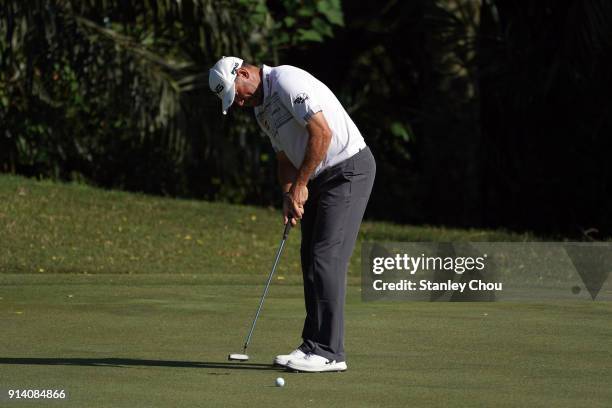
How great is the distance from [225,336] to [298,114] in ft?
6.58

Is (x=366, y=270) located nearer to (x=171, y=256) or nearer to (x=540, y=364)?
(x=171, y=256)

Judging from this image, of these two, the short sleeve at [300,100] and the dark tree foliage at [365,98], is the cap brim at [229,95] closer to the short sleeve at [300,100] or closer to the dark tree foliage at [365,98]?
the short sleeve at [300,100]

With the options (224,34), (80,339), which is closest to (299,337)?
(80,339)

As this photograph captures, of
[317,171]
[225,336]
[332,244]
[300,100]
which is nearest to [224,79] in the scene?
[300,100]

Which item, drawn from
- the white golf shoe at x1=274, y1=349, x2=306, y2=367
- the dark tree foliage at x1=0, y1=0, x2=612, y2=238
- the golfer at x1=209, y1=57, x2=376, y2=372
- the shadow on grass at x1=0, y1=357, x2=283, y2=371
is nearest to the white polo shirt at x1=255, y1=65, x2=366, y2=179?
the golfer at x1=209, y1=57, x2=376, y2=372

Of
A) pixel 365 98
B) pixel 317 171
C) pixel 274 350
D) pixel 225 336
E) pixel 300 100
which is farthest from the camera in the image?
pixel 365 98

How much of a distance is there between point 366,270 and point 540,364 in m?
7.39

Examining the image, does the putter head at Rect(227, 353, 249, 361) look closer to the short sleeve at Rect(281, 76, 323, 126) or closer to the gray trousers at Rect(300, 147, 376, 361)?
the gray trousers at Rect(300, 147, 376, 361)

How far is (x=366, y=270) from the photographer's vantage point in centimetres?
1474

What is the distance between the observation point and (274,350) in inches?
314

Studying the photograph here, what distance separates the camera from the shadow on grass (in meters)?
7.16

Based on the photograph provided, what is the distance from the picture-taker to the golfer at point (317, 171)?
7.10m

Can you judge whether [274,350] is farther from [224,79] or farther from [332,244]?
[224,79]

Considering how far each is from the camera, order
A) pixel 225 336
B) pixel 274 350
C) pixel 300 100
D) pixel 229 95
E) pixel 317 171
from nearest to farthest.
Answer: pixel 300 100
pixel 229 95
pixel 317 171
pixel 274 350
pixel 225 336
